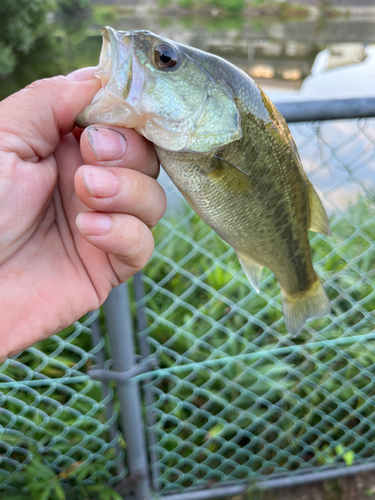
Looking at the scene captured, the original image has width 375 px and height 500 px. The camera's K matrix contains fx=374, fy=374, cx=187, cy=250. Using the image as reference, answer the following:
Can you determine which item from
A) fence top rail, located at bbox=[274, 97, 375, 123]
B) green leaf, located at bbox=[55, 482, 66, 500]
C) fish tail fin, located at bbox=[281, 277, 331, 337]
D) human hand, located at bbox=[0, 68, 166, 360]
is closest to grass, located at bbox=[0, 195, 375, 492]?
green leaf, located at bbox=[55, 482, 66, 500]

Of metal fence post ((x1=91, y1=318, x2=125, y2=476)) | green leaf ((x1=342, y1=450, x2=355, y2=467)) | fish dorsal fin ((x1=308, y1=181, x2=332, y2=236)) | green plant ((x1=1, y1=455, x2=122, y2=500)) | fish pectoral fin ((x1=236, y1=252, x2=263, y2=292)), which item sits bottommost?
green leaf ((x1=342, y1=450, x2=355, y2=467))

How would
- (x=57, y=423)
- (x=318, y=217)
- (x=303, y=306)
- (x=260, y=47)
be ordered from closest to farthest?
(x=318, y=217) → (x=303, y=306) → (x=57, y=423) → (x=260, y=47)

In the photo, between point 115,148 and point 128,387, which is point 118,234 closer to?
point 115,148

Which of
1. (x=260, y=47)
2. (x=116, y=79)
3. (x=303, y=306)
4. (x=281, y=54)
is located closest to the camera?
(x=116, y=79)

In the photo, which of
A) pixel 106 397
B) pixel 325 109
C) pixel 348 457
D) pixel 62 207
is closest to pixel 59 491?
pixel 106 397

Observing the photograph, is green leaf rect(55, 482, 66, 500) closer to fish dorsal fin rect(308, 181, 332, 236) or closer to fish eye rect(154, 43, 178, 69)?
fish dorsal fin rect(308, 181, 332, 236)

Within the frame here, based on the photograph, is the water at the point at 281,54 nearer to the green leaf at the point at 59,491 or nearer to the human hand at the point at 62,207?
the human hand at the point at 62,207
